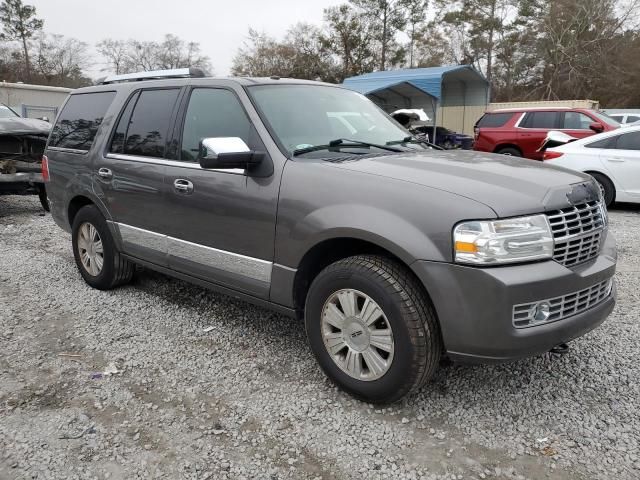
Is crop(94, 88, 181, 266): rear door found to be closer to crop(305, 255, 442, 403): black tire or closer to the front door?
the front door

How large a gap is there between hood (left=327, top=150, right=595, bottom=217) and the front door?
541 millimetres

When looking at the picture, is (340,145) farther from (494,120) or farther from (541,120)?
(494,120)

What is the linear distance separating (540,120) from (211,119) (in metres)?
11.0

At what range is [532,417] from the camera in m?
2.67

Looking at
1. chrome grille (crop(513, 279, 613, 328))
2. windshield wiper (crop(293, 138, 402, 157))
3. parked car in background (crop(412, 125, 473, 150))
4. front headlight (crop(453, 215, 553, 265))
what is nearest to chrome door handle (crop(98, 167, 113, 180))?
windshield wiper (crop(293, 138, 402, 157))

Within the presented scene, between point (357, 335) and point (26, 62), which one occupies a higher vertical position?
point (26, 62)

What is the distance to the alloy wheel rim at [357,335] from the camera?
2.61m

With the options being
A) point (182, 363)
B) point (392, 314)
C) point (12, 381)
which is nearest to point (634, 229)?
point (392, 314)

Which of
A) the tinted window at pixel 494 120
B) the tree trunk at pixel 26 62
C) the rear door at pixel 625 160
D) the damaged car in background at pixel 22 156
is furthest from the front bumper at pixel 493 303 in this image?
the tree trunk at pixel 26 62

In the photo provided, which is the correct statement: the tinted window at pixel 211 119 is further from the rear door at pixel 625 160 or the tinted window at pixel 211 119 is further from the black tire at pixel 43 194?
the rear door at pixel 625 160

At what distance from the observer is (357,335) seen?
270 centimetres

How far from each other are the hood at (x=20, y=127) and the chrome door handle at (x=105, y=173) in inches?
208

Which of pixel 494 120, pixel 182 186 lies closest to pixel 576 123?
pixel 494 120

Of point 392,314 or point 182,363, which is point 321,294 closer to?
point 392,314
